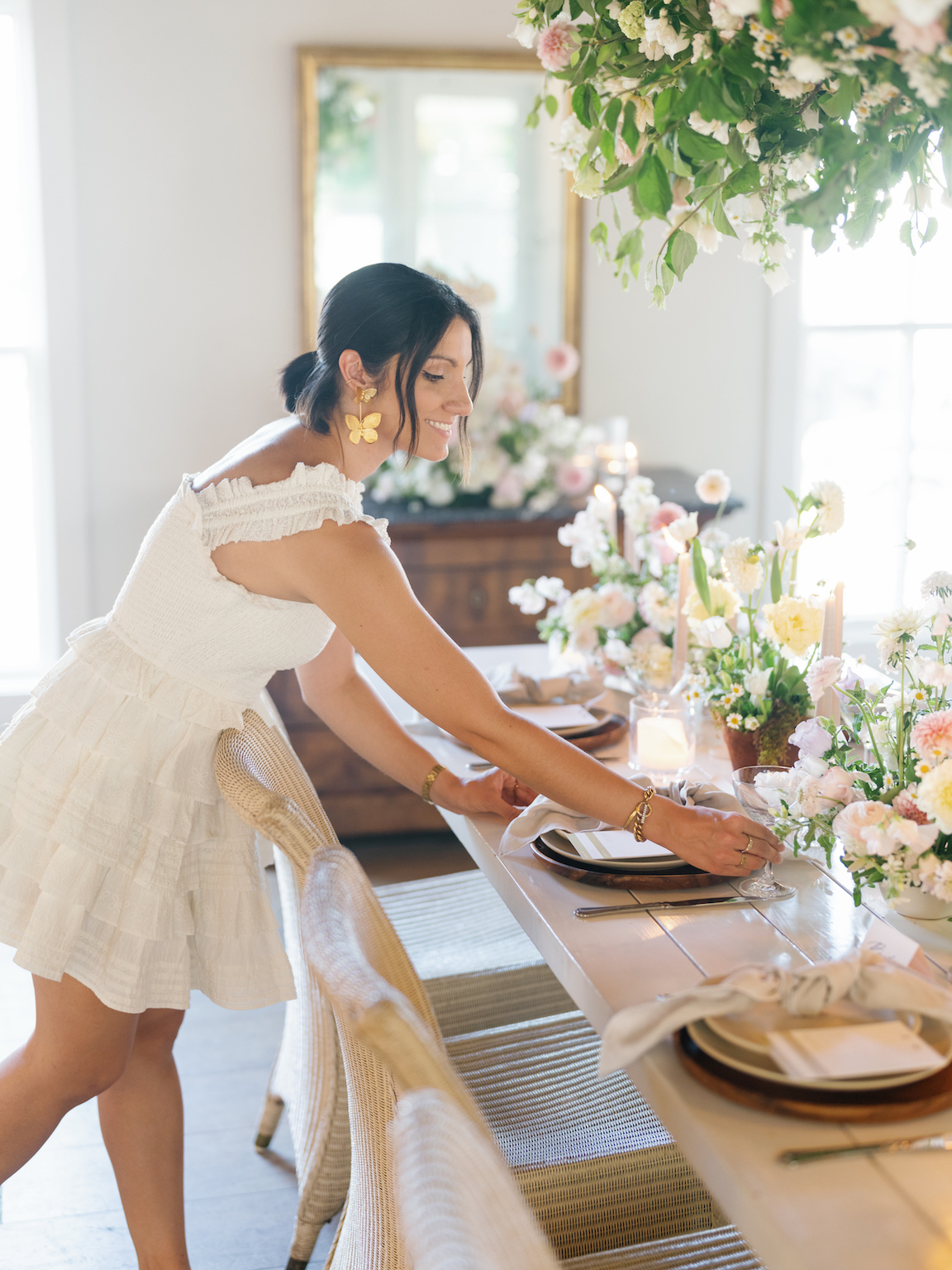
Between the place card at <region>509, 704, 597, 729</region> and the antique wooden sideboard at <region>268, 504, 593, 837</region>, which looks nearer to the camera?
the place card at <region>509, 704, 597, 729</region>

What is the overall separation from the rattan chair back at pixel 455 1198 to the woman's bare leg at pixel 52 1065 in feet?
2.91

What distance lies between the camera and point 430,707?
149 cm

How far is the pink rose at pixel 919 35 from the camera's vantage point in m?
0.93

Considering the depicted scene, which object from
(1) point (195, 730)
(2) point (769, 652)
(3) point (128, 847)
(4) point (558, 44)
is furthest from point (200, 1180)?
(4) point (558, 44)

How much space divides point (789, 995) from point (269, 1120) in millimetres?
1479

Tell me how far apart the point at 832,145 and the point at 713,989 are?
2.80 feet

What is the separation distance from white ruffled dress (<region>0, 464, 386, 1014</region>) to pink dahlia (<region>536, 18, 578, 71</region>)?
1.81 ft

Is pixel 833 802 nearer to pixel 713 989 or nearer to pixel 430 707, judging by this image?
pixel 713 989

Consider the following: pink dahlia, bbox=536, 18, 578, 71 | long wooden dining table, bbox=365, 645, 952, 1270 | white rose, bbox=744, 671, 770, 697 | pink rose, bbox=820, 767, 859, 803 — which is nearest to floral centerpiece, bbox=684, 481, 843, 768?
white rose, bbox=744, 671, 770, 697

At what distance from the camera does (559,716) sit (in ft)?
6.65

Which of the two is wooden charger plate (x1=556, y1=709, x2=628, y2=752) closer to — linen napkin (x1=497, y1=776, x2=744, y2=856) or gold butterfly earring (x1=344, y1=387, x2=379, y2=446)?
linen napkin (x1=497, y1=776, x2=744, y2=856)

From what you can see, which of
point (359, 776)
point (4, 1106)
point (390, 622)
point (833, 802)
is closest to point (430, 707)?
point (390, 622)

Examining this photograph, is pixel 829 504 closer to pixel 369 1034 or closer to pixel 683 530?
pixel 683 530

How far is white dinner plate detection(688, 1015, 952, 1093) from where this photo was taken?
1.00m
